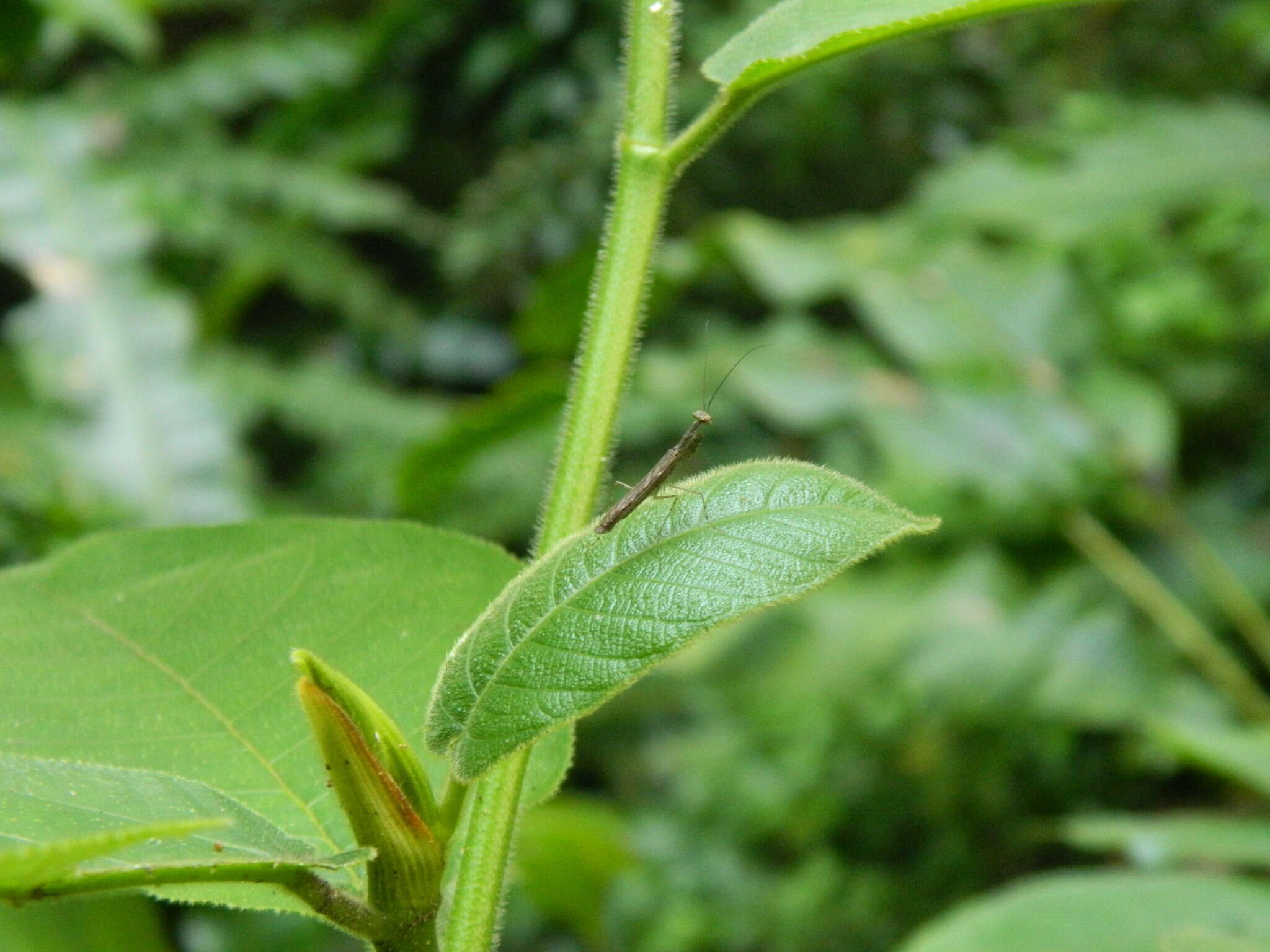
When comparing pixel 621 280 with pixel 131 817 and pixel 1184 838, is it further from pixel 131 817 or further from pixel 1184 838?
pixel 1184 838

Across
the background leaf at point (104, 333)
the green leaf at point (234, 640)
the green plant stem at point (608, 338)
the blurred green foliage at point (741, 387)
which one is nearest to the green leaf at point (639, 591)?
the green plant stem at point (608, 338)

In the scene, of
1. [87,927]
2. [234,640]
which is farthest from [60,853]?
[87,927]

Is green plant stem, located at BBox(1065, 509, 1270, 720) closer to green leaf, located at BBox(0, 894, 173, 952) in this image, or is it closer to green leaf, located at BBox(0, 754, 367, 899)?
green leaf, located at BBox(0, 894, 173, 952)

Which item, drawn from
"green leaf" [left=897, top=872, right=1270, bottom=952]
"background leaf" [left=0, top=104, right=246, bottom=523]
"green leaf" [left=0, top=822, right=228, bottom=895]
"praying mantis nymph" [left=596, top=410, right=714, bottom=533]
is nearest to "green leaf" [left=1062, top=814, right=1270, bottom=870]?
"green leaf" [left=897, top=872, right=1270, bottom=952]

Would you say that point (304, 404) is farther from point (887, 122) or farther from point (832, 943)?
point (887, 122)

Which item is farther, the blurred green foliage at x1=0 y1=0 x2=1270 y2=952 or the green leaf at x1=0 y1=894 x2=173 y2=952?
the blurred green foliage at x1=0 y1=0 x2=1270 y2=952

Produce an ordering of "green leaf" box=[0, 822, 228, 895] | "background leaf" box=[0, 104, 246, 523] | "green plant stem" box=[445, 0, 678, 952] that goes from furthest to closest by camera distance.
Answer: "background leaf" box=[0, 104, 246, 523] → "green plant stem" box=[445, 0, 678, 952] → "green leaf" box=[0, 822, 228, 895]

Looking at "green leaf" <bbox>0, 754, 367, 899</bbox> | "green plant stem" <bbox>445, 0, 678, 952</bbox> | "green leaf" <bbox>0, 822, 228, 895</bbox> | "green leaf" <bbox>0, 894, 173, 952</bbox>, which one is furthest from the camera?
"green leaf" <bbox>0, 894, 173, 952</bbox>

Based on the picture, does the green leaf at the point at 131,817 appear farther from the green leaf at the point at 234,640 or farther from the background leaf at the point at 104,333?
the background leaf at the point at 104,333
